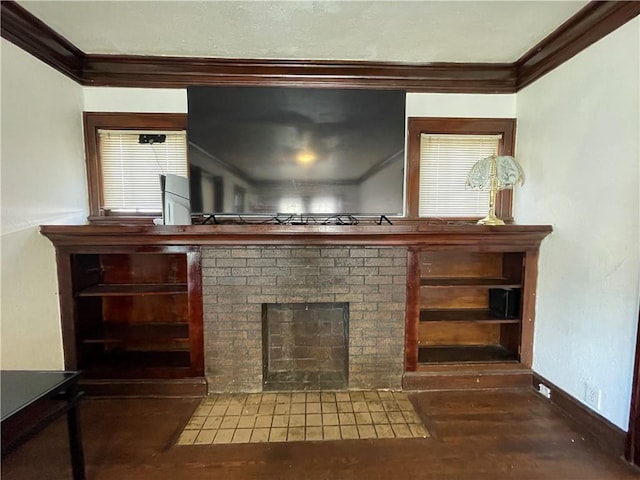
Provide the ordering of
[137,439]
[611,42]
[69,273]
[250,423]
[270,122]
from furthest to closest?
[270,122] → [69,273] → [250,423] → [137,439] → [611,42]

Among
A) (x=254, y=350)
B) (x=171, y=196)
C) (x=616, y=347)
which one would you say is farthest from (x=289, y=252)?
(x=616, y=347)

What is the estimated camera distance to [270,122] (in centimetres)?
256

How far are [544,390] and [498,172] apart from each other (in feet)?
5.52

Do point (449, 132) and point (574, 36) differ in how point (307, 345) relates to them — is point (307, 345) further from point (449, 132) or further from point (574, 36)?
point (574, 36)

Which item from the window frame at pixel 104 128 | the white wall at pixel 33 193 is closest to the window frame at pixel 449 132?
the window frame at pixel 104 128

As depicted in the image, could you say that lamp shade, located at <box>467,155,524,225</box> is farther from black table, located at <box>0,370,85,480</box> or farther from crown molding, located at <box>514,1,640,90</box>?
black table, located at <box>0,370,85,480</box>

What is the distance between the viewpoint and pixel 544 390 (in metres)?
2.44

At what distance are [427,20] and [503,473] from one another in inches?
105

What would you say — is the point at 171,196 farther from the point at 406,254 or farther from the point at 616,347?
the point at 616,347

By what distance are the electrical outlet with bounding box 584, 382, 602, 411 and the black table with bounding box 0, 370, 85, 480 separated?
2.92 metres

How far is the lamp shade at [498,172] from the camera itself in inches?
97.6

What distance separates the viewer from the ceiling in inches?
75.0

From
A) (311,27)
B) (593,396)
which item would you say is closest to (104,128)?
(311,27)

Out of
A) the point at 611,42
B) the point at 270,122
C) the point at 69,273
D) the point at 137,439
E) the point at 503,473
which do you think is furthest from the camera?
the point at 270,122
